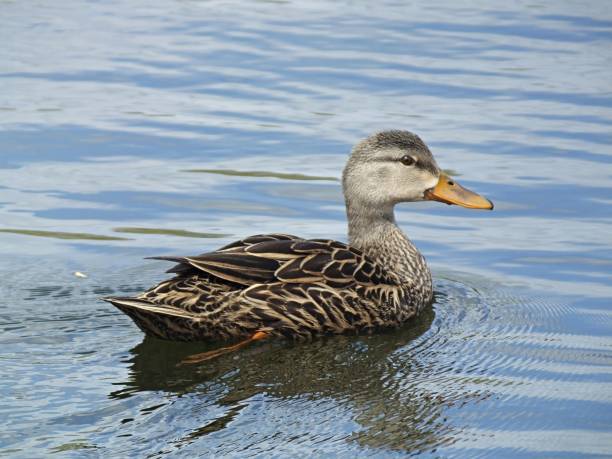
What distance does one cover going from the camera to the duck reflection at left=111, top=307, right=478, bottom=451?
7.05 meters

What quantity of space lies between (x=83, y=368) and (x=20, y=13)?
1045 centimetres

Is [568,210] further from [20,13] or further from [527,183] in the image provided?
[20,13]

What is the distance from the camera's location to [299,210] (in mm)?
11305

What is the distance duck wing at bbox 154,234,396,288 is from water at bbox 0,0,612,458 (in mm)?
433

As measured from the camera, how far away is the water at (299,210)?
711 centimetres

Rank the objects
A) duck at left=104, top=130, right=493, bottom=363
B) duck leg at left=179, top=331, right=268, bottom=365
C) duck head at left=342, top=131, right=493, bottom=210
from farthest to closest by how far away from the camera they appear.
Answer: duck head at left=342, top=131, right=493, bottom=210 → duck at left=104, top=130, right=493, bottom=363 → duck leg at left=179, top=331, right=268, bottom=365

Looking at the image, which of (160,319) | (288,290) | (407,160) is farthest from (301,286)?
(407,160)

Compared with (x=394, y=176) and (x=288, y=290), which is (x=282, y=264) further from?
(x=394, y=176)

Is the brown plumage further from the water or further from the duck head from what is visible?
the water

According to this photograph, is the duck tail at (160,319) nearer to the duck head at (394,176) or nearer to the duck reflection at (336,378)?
the duck reflection at (336,378)

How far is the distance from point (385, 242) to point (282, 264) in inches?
45.1

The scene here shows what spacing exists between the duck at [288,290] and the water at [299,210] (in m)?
0.15

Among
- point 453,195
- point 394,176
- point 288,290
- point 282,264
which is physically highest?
point 394,176

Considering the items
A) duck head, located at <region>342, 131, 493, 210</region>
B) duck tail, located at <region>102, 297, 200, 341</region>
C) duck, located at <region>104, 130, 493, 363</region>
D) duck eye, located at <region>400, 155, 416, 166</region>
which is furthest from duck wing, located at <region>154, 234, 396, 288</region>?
duck eye, located at <region>400, 155, 416, 166</region>
